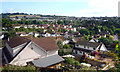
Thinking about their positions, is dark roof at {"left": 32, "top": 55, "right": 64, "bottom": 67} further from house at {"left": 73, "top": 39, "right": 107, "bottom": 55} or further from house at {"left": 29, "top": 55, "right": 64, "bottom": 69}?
house at {"left": 73, "top": 39, "right": 107, "bottom": 55}

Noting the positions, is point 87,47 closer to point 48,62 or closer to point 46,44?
point 46,44

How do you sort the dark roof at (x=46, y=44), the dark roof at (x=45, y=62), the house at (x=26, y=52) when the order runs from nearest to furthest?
the dark roof at (x=45, y=62), the house at (x=26, y=52), the dark roof at (x=46, y=44)

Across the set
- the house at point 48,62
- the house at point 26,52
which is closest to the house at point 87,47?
the house at point 26,52

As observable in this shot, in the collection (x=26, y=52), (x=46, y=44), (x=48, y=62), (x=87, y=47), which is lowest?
(x=87, y=47)

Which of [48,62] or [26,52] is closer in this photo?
[48,62]

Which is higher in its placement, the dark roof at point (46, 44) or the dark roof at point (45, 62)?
the dark roof at point (46, 44)

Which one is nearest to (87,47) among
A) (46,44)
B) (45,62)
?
(46,44)

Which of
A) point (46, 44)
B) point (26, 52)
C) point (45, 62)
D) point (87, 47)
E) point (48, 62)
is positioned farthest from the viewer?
point (87, 47)

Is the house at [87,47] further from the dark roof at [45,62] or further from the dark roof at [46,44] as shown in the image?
the dark roof at [45,62]

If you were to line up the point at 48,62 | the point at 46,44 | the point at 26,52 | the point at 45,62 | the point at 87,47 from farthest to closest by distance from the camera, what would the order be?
the point at 87,47
the point at 46,44
the point at 26,52
the point at 48,62
the point at 45,62

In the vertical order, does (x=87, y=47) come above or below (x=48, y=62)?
below

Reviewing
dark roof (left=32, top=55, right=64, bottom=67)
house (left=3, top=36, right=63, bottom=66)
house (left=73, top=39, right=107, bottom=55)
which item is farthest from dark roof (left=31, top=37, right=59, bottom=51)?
house (left=73, top=39, right=107, bottom=55)

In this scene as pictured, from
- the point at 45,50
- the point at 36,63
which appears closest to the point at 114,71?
the point at 36,63
